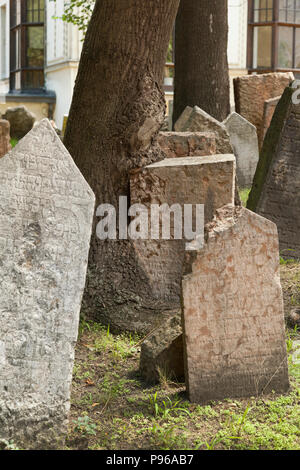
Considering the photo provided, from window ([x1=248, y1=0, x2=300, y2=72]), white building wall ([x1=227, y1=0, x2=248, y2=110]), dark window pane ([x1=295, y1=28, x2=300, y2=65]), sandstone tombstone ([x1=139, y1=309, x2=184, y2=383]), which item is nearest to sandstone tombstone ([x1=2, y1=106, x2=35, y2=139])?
white building wall ([x1=227, y1=0, x2=248, y2=110])

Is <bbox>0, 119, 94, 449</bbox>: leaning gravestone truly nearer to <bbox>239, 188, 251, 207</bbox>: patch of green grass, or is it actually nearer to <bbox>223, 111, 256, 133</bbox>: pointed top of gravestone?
<bbox>239, 188, 251, 207</bbox>: patch of green grass

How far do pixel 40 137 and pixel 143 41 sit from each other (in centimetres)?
182

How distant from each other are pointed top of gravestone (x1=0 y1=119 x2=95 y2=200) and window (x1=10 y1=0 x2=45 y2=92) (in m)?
17.9

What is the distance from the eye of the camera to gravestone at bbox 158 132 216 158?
5.18 m

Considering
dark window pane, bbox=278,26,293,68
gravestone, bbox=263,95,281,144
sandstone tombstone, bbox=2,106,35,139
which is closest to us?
gravestone, bbox=263,95,281,144

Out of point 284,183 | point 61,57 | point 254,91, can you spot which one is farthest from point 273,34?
point 284,183

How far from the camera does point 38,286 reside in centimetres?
306

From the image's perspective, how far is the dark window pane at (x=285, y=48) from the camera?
20688 mm

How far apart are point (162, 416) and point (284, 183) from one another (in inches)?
129

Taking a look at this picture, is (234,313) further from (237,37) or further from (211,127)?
(237,37)

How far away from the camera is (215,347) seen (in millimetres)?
3557

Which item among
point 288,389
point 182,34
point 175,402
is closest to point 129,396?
point 175,402

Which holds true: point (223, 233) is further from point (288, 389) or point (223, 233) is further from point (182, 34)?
point (182, 34)

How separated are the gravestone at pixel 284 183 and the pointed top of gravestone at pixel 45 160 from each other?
337 cm
